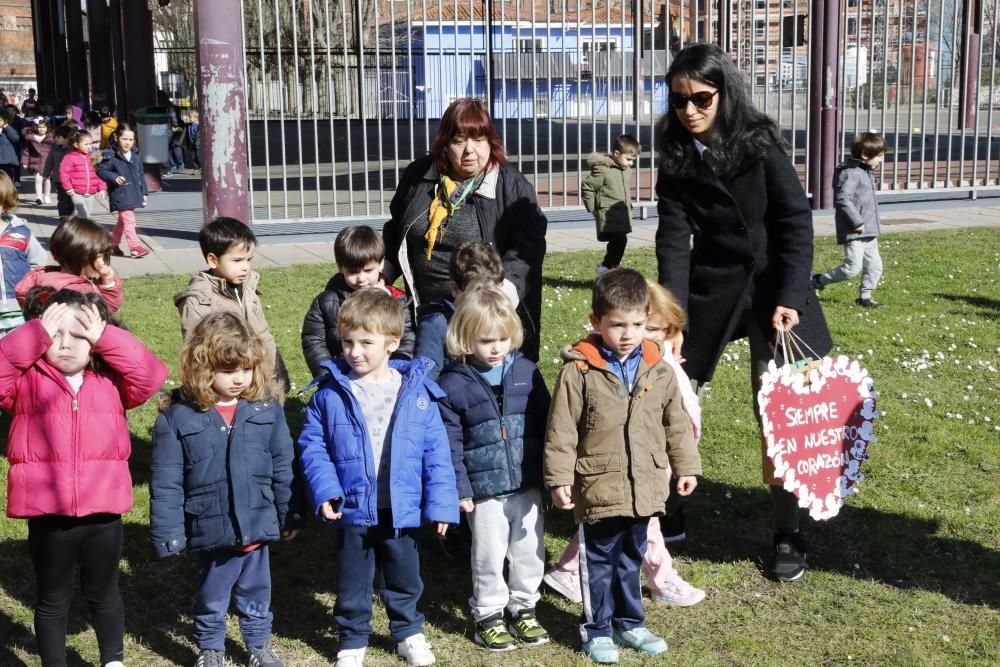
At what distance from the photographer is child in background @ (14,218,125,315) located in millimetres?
4875

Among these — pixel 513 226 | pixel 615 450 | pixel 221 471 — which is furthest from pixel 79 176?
pixel 615 450

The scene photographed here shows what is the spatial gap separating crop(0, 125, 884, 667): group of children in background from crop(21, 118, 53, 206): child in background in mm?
16232

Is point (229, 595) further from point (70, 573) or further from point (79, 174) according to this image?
point (79, 174)

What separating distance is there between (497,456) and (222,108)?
8.82 meters

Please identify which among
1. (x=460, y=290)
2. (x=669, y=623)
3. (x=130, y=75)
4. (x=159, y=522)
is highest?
(x=130, y=75)

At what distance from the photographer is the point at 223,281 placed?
483cm

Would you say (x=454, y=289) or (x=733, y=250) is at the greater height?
(x=733, y=250)

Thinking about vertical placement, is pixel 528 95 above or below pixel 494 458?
above

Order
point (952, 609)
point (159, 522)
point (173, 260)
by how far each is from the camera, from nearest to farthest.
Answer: point (159, 522) < point (952, 609) < point (173, 260)

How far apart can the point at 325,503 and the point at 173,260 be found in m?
9.55

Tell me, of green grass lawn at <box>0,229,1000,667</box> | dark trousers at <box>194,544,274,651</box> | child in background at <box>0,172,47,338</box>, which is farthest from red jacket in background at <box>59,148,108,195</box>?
dark trousers at <box>194,544,274,651</box>

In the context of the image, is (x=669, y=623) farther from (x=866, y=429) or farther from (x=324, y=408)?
(x=324, y=408)

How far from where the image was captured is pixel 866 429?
14.7ft

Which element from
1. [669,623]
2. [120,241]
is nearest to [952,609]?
[669,623]
